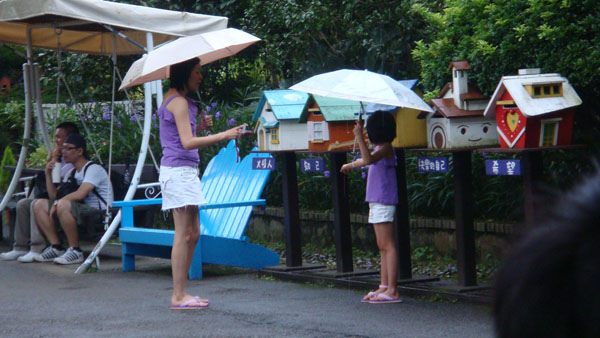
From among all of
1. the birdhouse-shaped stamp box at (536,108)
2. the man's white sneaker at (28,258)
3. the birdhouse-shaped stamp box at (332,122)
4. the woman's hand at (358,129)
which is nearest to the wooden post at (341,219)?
the birdhouse-shaped stamp box at (332,122)

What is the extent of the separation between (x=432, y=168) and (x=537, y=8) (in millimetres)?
1389

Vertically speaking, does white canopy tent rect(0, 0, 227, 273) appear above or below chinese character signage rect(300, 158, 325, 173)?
above

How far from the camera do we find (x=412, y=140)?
6.73 metres

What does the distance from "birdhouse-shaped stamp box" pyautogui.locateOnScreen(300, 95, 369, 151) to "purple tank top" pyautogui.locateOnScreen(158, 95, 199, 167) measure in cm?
111

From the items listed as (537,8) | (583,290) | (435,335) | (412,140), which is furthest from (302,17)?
(583,290)

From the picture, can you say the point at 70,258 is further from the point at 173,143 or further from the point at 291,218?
the point at 173,143

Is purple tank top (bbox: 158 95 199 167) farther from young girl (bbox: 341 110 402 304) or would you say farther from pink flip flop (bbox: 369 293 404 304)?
pink flip flop (bbox: 369 293 404 304)

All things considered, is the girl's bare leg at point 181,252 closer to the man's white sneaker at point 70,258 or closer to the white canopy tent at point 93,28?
the white canopy tent at point 93,28

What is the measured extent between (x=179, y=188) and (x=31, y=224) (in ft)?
13.1

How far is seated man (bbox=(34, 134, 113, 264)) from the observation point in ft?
30.7

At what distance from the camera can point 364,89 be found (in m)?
6.25

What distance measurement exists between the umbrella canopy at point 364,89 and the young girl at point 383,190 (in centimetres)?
27

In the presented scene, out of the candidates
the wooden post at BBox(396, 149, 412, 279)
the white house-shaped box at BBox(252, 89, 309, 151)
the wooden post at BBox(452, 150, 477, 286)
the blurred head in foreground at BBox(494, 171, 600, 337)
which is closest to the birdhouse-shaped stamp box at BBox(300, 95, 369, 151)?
the white house-shaped box at BBox(252, 89, 309, 151)

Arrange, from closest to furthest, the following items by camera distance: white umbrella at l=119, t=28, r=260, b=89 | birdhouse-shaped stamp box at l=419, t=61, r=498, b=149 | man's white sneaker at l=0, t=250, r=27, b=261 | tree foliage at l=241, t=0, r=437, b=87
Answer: birdhouse-shaped stamp box at l=419, t=61, r=498, b=149 < white umbrella at l=119, t=28, r=260, b=89 < man's white sneaker at l=0, t=250, r=27, b=261 < tree foliage at l=241, t=0, r=437, b=87
